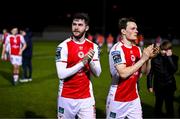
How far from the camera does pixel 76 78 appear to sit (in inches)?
219

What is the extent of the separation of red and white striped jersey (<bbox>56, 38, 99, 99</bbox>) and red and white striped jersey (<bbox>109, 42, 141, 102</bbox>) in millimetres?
326

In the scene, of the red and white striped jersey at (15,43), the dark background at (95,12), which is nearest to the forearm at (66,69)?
the red and white striped jersey at (15,43)

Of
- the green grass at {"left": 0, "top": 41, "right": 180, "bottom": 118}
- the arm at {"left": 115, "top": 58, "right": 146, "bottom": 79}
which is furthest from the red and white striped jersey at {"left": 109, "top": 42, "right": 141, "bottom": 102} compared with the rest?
the green grass at {"left": 0, "top": 41, "right": 180, "bottom": 118}

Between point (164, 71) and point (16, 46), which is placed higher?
point (16, 46)

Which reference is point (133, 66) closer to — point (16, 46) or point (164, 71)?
point (164, 71)

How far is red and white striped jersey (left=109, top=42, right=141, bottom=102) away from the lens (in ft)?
18.3

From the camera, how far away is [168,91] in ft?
29.4

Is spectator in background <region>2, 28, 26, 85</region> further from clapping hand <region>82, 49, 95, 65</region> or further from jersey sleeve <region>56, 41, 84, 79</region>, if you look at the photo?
clapping hand <region>82, 49, 95, 65</region>

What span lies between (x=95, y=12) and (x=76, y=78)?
7294cm

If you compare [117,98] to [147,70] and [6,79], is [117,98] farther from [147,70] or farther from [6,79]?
[6,79]

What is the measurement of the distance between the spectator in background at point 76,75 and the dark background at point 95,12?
58168mm

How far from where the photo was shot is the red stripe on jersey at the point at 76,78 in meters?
5.51

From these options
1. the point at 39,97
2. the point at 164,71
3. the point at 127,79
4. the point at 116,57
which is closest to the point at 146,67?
the point at 127,79

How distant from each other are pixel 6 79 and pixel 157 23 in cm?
5560
